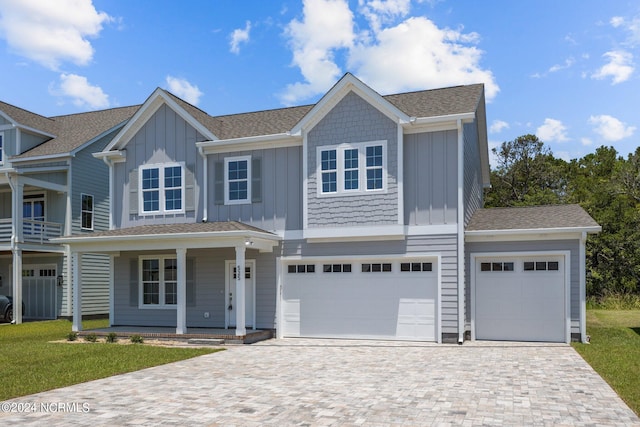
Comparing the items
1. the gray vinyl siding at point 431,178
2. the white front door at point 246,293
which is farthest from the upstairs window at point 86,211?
the gray vinyl siding at point 431,178

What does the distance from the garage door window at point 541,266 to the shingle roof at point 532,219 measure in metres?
1.01

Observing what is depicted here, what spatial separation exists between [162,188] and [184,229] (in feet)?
8.48

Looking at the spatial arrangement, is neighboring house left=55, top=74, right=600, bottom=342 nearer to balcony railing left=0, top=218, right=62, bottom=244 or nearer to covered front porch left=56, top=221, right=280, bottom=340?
covered front porch left=56, top=221, right=280, bottom=340

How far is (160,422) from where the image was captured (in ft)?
24.6

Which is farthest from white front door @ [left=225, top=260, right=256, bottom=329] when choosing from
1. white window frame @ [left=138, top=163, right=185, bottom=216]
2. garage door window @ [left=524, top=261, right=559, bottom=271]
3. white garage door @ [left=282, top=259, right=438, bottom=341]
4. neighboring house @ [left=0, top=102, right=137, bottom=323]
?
neighboring house @ [left=0, top=102, right=137, bottom=323]

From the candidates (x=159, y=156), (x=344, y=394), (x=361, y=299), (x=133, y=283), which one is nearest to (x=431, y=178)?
(x=361, y=299)

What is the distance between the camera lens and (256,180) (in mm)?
17984

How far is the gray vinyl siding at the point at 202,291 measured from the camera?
57.9ft

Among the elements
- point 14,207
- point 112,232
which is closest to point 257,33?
point 112,232

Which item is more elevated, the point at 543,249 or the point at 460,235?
the point at 460,235

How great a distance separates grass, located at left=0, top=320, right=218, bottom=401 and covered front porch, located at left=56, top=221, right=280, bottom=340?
6.49 ft

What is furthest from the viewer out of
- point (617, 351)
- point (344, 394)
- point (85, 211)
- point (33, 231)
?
point (85, 211)

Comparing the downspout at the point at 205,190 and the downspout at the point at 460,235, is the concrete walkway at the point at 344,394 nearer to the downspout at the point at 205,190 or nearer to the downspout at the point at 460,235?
the downspout at the point at 460,235

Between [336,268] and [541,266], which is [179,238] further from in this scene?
[541,266]
